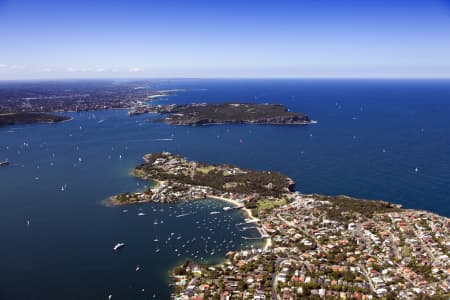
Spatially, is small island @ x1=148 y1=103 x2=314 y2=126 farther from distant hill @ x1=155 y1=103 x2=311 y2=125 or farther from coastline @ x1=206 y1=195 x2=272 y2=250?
coastline @ x1=206 y1=195 x2=272 y2=250

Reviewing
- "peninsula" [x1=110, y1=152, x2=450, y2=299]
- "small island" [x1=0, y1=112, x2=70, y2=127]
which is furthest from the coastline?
"small island" [x1=0, y1=112, x2=70, y2=127]

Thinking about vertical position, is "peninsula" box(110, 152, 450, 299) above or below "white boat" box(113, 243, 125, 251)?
above

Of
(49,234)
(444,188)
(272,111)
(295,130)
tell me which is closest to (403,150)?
(444,188)

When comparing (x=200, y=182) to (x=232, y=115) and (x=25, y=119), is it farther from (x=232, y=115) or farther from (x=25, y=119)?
(x=25, y=119)

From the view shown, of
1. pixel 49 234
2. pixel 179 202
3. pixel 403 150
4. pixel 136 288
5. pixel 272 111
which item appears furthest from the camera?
pixel 272 111

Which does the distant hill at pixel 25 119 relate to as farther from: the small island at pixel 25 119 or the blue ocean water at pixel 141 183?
the blue ocean water at pixel 141 183

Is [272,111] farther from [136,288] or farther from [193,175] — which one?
[136,288]
